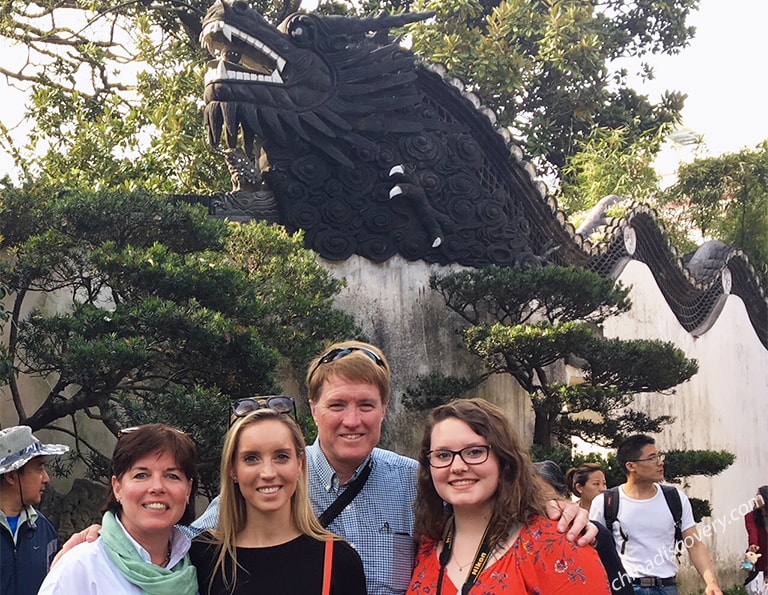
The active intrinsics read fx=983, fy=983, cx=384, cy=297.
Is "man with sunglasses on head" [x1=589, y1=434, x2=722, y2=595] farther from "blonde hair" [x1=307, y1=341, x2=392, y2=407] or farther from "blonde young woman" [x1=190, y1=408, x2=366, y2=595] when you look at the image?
"blonde young woman" [x1=190, y1=408, x2=366, y2=595]

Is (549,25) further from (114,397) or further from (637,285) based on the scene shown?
(114,397)

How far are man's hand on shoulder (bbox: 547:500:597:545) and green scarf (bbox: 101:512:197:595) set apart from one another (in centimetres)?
87

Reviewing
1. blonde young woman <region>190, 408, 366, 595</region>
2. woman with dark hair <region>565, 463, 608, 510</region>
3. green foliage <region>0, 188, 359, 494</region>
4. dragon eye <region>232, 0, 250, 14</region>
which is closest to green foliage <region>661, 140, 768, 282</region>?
woman with dark hair <region>565, 463, 608, 510</region>

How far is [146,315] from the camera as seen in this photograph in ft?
16.2

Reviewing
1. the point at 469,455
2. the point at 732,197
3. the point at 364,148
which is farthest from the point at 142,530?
the point at 732,197

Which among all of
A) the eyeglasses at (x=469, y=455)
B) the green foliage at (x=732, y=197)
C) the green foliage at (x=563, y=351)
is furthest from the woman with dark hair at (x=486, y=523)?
the green foliage at (x=732, y=197)

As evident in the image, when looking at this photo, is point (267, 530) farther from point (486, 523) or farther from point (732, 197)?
point (732, 197)

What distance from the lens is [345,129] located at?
7.39 m

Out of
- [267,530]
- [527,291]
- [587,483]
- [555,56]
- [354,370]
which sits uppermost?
[555,56]

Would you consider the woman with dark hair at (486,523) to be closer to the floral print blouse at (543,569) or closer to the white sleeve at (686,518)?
the floral print blouse at (543,569)

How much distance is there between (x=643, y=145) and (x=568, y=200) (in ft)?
3.95

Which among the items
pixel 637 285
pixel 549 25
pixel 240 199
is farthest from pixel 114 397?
pixel 549 25

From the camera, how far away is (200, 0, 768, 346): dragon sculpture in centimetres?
699

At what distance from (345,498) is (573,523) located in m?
0.65
